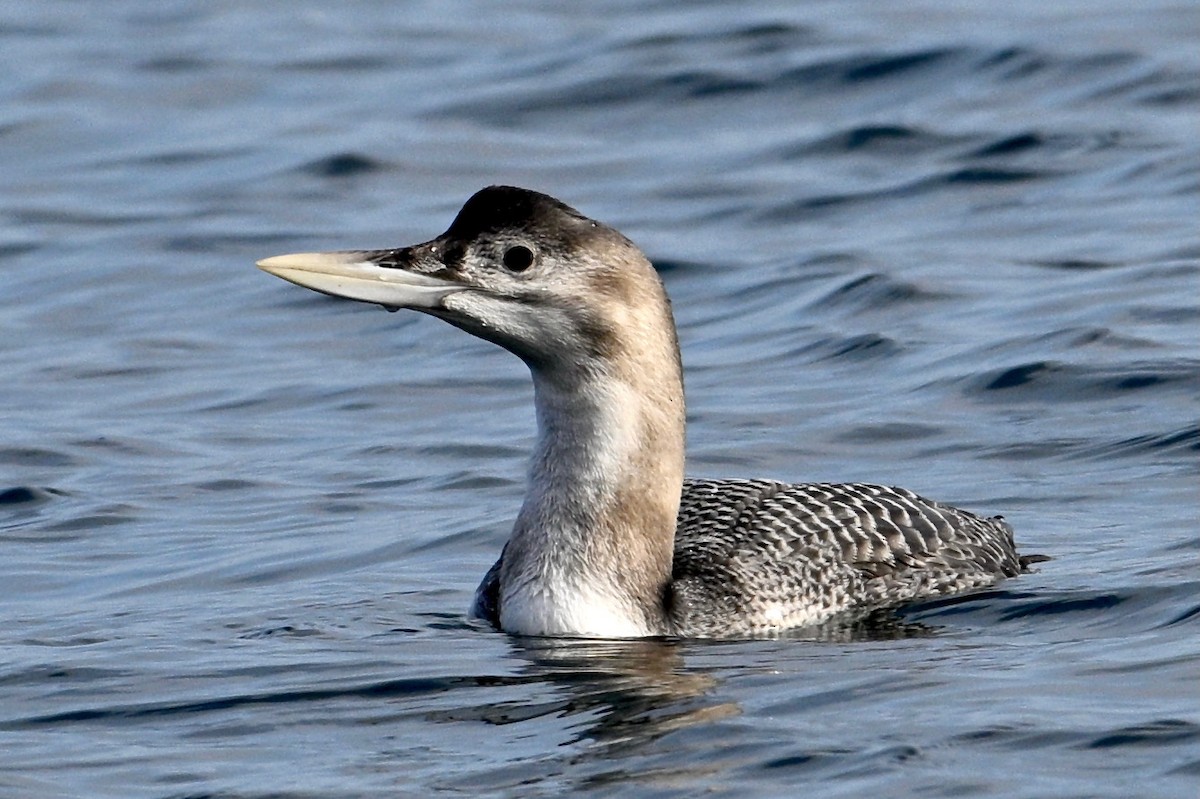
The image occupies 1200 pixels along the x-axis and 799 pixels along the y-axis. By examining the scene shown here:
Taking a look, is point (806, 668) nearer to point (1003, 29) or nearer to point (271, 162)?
point (271, 162)

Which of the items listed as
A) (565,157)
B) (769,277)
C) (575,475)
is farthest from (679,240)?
(575,475)

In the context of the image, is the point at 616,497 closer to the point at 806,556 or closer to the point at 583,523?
the point at 583,523

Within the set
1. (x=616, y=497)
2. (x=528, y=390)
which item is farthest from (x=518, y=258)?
(x=528, y=390)

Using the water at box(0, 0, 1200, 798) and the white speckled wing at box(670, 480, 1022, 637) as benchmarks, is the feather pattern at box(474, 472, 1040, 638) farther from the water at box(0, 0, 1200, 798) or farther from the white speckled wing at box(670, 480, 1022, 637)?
the water at box(0, 0, 1200, 798)

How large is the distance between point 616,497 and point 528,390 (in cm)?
376

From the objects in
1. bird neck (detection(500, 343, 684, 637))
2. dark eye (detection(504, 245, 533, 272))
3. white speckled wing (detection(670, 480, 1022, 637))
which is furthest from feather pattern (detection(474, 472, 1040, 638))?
dark eye (detection(504, 245, 533, 272))

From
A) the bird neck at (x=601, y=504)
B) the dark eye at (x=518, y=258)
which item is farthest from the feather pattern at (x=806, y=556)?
the dark eye at (x=518, y=258)

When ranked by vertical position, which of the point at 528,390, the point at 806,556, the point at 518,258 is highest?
the point at 518,258

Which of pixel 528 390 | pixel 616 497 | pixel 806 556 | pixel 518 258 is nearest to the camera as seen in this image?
pixel 518 258

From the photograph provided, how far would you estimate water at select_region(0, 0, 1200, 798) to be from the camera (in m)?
5.63

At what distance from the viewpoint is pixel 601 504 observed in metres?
6.62

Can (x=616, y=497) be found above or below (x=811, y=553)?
above

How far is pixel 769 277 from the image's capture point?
39.8 feet

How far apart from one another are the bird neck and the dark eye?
34 centimetres
